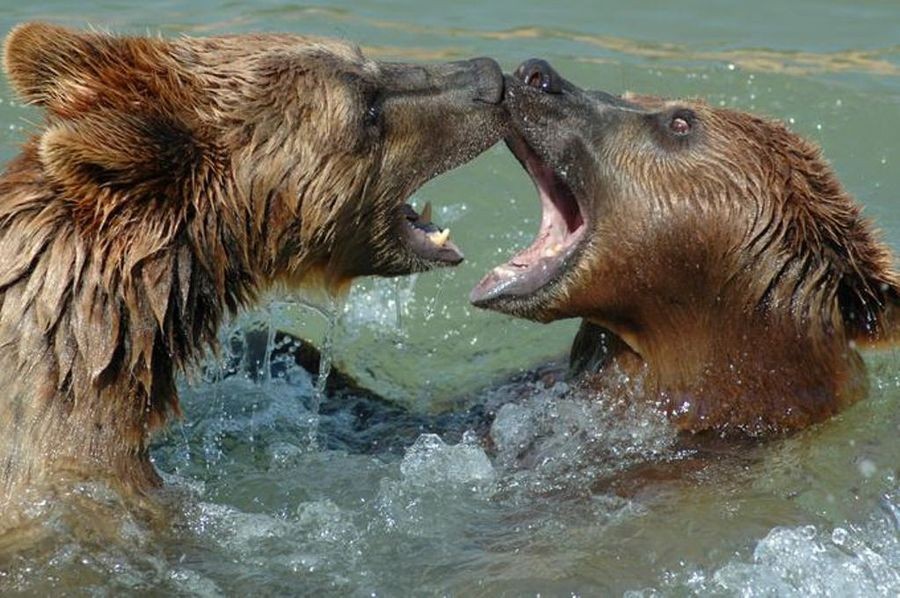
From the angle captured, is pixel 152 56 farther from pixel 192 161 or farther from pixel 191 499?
pixel 191 499

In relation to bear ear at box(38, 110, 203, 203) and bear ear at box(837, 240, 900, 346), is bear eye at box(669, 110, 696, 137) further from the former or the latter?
bear ear at box(38, 110, 203, 203)

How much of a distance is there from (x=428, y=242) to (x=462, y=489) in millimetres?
902

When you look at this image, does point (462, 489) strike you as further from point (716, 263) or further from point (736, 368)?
point (716, 263)

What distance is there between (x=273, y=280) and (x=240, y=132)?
0.57 m

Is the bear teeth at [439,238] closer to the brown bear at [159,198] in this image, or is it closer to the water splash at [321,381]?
the brown bear at [159,198]

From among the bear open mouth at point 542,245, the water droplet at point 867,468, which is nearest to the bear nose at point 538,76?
the bear open mouth at point 542,245

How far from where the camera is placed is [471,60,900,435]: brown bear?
19.7 feet

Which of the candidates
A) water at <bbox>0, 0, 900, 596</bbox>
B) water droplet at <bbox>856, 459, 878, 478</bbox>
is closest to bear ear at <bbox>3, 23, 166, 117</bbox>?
water at <bbox>0, 0, 900, 596</bbox>

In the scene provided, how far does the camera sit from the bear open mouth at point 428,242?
5.90 metres

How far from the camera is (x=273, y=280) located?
18.6ft

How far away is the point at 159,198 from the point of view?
515cm

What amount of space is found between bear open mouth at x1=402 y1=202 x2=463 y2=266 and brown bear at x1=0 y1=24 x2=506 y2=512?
138 mm

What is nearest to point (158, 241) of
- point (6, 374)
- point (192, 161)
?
point (192, 161)

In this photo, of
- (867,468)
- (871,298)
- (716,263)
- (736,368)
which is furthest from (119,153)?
(867,468)
